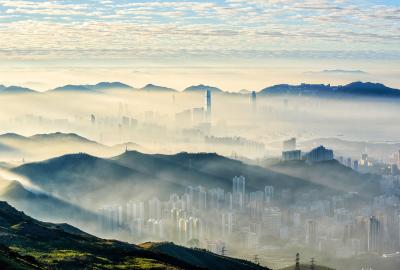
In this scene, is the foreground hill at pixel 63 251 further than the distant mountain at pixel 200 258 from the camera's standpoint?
No

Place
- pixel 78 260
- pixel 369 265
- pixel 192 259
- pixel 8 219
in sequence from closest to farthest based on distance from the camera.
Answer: pixel 78 260, pixel 8 219, pixel 192 259, pixel 369 265

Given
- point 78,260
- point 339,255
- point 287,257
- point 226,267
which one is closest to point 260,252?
point 287,257

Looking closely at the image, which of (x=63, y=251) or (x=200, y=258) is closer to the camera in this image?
(x=63, y=251)

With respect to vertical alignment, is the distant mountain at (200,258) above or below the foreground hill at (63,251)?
below

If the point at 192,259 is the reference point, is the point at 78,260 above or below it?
above

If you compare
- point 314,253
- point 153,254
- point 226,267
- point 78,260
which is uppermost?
point 78,260

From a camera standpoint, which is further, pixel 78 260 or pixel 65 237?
pixel 65 237

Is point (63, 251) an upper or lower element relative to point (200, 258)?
upper

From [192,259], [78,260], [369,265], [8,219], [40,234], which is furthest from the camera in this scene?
[369,265]

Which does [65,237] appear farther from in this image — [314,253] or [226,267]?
[314,253]

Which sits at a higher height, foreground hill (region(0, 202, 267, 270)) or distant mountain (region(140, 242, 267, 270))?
foreground hill (region(0, 202, 267, 270))

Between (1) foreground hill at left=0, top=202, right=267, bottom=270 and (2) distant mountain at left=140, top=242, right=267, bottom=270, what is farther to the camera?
(2) distant mountain at left=140, top=242, right=267, bottom=270
